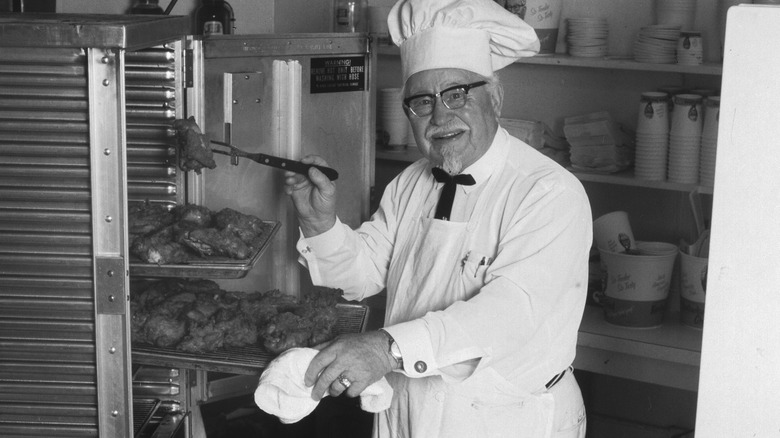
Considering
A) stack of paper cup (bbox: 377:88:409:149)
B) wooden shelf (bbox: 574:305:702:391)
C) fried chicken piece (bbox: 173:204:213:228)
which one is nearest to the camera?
fried chicken piece (bbox: 173:204:213:228)

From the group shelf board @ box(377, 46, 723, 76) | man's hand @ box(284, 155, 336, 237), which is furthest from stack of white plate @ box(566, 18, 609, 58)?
man's hand @ box(284, 155, 336, 237)

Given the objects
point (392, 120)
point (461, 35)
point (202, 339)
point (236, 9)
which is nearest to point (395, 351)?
point (202, 339)

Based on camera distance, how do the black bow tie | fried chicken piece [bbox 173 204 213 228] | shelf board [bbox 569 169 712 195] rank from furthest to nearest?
shelf board [bbox 569 169 712 195], the black bow tie, fried chicken piece [bbox 173 204 213 228]

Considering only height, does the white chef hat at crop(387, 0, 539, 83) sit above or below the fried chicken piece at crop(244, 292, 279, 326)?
above

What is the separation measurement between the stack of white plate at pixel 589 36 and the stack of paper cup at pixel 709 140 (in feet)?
1.42

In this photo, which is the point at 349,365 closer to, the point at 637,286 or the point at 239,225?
the point at 239,225

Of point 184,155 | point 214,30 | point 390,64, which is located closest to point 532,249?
point 184,155

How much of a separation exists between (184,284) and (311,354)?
0.58 m

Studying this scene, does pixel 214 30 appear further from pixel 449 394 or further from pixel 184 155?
pixel 449 394

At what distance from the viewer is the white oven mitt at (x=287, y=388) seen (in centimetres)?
190

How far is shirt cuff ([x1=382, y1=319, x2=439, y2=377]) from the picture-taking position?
195cm

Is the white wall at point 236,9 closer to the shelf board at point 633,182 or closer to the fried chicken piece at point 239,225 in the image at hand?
the shelf board at point 633,182

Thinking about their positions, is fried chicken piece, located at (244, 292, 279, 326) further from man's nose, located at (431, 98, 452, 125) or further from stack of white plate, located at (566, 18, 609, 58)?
stack of white plate, located at (566, 18, 609, 58)

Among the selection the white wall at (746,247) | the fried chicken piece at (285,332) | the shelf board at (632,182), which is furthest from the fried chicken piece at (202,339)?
the shelf board at (632,182)
